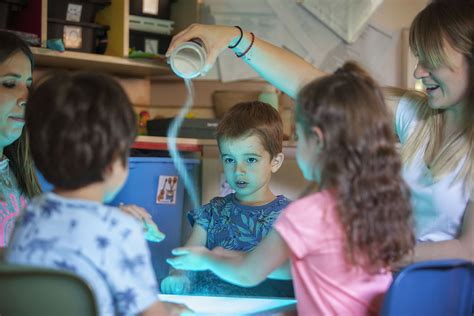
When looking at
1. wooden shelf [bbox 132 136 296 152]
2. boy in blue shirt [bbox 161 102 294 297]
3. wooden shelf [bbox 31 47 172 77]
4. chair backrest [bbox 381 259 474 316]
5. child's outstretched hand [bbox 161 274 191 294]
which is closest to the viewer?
chair backrest [bbox 381 259 474 316]

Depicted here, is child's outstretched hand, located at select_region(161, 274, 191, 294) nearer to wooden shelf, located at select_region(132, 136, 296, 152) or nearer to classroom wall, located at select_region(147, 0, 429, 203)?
wooden shelf, located at select_region(132, 136, 296, 152)

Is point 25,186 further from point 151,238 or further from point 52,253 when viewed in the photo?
point 52,253

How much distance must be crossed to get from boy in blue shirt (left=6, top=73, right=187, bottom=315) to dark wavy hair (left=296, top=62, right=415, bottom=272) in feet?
0.95

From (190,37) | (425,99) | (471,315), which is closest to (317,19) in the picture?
(425,99)

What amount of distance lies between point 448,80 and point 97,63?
171 centimetres

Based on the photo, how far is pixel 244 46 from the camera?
4.98 feet

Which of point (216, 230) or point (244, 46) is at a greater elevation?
point (244, 46)

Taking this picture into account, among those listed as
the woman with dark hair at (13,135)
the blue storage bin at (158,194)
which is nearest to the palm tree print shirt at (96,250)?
the woman with dark hair at (13,135)

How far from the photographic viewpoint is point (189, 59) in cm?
133

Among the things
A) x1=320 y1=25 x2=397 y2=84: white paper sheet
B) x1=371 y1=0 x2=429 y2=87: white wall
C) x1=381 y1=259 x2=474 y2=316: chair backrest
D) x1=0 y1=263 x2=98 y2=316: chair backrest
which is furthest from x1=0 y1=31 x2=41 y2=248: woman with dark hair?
x1=371 y1=0 x2=429 y2=87: white wall

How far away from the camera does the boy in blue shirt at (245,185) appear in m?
1.65

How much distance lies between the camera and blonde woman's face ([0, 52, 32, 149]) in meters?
1.35

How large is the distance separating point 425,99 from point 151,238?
84 centimetres

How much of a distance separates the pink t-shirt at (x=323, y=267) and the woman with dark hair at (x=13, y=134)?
672mm
